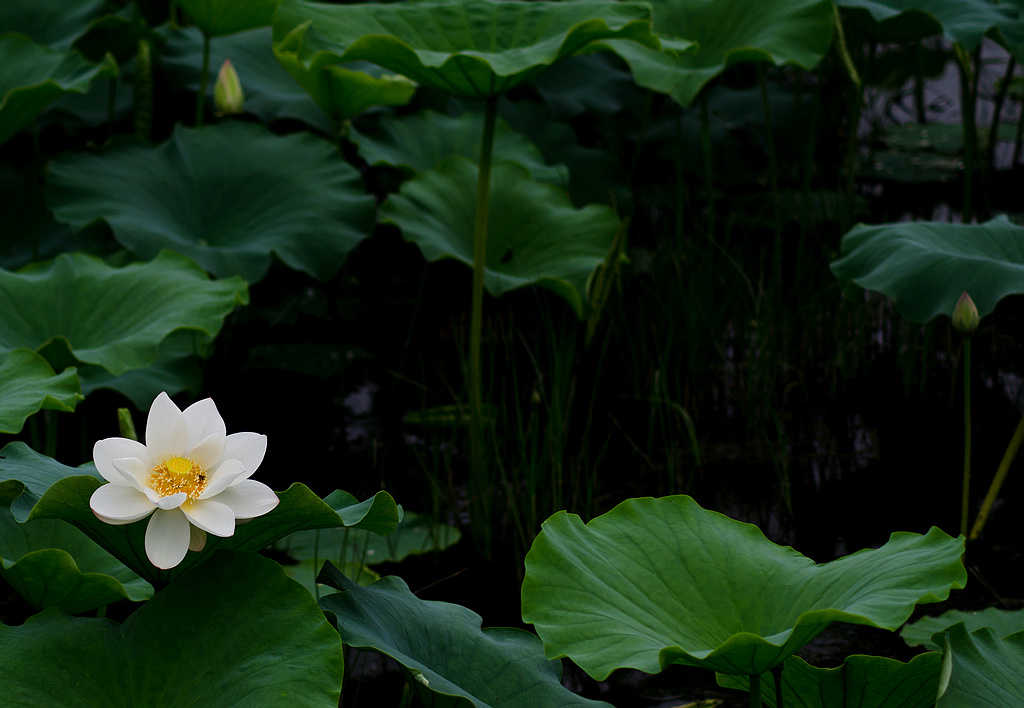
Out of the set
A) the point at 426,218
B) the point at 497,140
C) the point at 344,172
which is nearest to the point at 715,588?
the point at 426,218

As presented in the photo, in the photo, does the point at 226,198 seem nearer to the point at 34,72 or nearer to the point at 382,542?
the point at 34,72

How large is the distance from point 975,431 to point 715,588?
4.42 feet

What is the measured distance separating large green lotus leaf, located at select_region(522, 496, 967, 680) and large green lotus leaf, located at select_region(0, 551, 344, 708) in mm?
212

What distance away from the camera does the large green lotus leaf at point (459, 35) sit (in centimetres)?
145

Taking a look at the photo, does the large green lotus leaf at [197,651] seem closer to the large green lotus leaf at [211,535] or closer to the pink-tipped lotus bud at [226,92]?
the large green lotus leaf at [211,535]

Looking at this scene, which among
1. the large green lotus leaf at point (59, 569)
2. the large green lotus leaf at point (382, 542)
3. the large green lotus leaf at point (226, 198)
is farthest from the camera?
the large green lotus leaf at point (226, 198)

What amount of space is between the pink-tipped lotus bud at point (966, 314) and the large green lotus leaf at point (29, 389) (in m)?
1.32

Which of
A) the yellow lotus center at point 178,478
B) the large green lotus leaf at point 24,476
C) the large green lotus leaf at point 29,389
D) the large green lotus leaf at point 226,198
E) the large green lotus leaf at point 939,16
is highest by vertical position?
the large green lotus leaf at point 939,16

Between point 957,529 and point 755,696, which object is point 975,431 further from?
point 755,696

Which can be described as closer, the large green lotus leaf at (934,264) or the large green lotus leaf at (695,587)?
the large green lotus leaf at (695,587)

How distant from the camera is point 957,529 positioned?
1.63 meters

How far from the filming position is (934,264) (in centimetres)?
154

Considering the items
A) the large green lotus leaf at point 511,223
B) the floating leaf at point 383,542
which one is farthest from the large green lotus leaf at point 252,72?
the floating leaf at point 383,542

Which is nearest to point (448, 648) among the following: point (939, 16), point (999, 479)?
point (999, 479)
